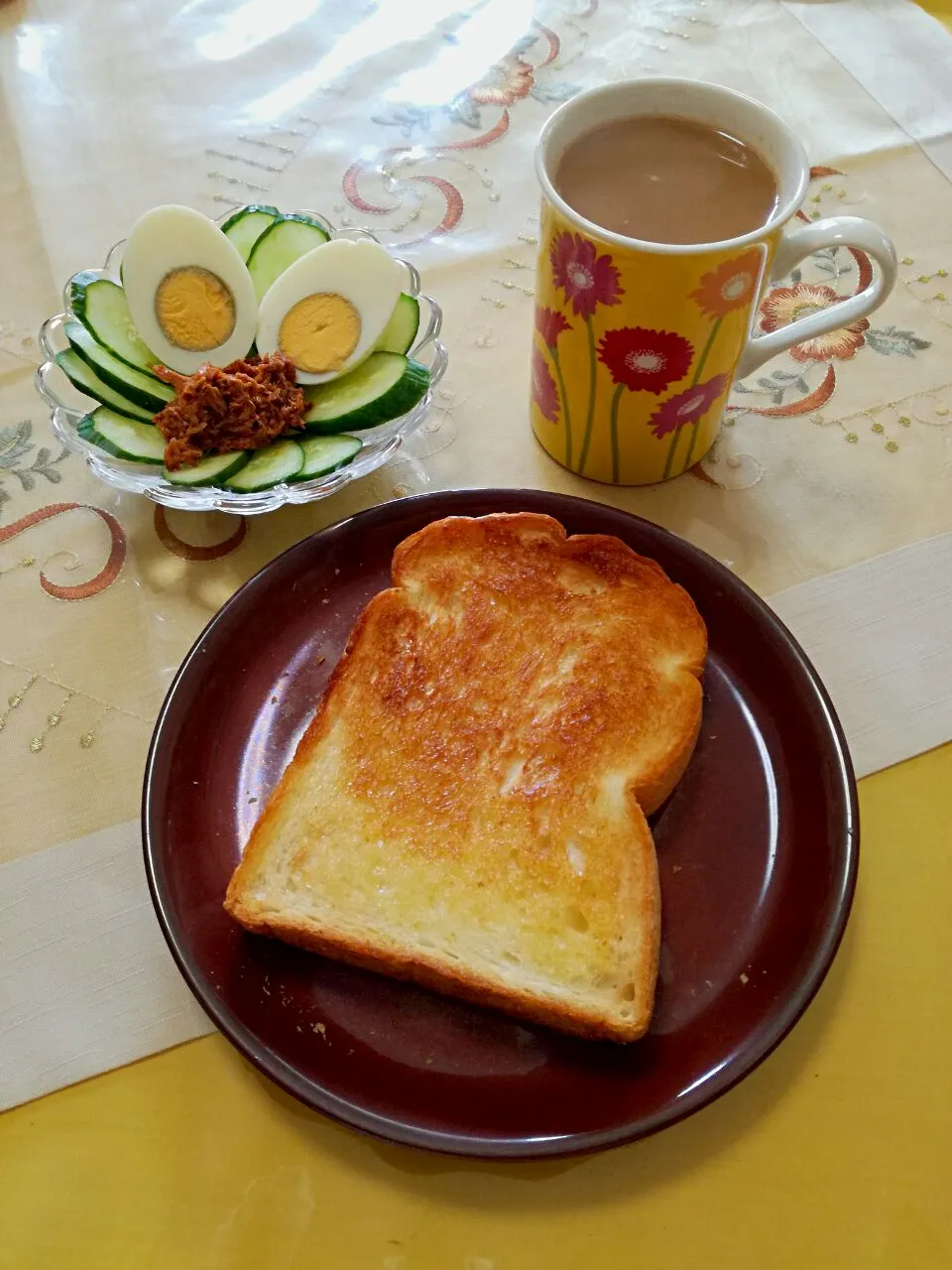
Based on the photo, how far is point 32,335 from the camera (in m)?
1.54

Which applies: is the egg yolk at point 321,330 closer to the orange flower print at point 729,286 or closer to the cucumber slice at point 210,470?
the cucumber slice at point 210,470

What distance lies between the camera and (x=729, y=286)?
3.62 feet

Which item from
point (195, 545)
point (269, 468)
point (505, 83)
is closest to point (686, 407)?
point (269, 468)

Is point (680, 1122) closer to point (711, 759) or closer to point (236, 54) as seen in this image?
point (711, 759)

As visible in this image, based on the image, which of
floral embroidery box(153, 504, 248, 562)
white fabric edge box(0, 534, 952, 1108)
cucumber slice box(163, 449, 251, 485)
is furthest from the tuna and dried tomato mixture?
white fabric edge box(0, 534, 952, 1108)

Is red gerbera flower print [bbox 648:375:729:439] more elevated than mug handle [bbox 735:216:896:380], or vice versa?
mug handle [bbox 735:216:896:380]

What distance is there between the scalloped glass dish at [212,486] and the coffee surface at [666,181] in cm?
31

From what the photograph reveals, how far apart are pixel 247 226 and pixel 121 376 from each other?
1.13 ft

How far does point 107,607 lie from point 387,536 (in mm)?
392

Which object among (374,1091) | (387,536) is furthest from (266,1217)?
(387,536)

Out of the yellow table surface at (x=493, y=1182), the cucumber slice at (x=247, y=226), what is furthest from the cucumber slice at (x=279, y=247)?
the yellow table surface at (x=493, y=1182)

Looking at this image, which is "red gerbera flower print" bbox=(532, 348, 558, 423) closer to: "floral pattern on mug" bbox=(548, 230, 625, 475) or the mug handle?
"floral pattern on mug" bbox=(548, 230, 625, 475)

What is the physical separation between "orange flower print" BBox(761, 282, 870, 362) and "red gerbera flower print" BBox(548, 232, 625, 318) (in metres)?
0.49

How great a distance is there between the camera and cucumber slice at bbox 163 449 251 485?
3.96 ft
